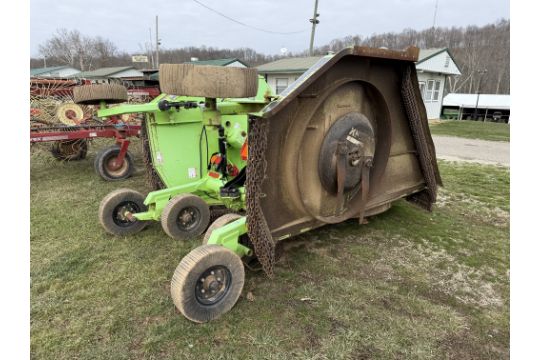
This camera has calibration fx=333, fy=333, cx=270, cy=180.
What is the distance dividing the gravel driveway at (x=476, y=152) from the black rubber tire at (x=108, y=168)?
8.01 m

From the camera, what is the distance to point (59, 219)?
167 inches

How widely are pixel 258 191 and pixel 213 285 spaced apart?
0.73m

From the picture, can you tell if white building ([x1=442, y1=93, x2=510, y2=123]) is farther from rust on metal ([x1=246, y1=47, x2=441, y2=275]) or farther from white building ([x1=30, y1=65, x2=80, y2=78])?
white building ([x1=30, y1=65, x2=80, y2=78])

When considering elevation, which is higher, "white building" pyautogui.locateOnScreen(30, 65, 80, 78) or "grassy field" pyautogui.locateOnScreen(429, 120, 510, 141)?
"white building" pyautogui.locateOnScreen(30, 65, 80, 78)

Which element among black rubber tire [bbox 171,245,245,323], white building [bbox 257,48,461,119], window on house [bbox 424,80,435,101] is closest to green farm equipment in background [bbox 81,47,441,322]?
black rubber tire [bbox 171,245,245,323]

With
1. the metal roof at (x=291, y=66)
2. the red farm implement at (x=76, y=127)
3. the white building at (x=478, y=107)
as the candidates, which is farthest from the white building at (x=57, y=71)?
the white building at (x=478, y=107)

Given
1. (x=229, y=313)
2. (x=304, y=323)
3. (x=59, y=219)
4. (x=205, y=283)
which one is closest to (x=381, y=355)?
(x=304, y=323)

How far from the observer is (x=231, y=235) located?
258 centimetres

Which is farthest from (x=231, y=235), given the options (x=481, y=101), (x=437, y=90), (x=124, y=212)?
(x=481, y=101)

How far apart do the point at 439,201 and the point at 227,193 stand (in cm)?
345

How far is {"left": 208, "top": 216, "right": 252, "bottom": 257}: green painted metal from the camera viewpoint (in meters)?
2.51

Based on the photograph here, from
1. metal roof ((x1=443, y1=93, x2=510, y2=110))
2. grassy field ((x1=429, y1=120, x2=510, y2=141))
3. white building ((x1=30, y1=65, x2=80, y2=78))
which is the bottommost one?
grassy field ((x1=429, y1=120, x2=510, y2=141))

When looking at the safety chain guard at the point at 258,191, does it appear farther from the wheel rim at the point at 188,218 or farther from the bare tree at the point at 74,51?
the bare tree at the point at 74,51

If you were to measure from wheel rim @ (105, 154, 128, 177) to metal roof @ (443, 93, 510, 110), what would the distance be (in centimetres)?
3650
